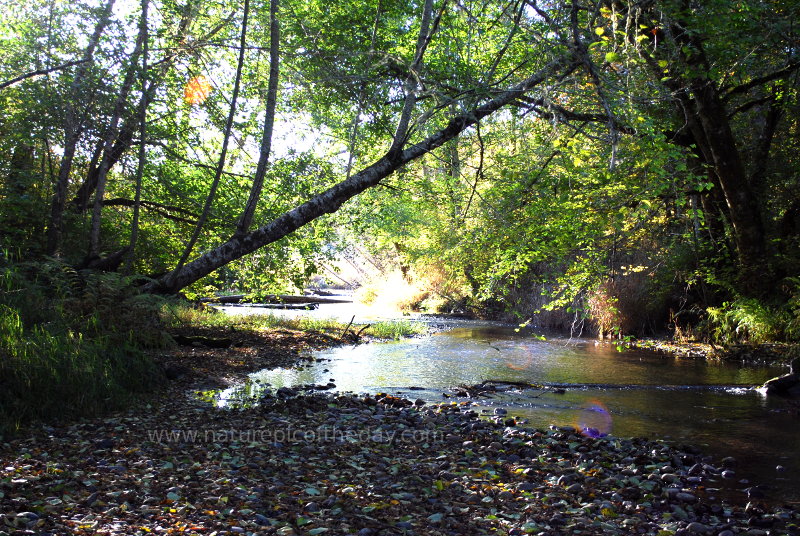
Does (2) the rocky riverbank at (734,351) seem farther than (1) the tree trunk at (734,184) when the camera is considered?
Yes

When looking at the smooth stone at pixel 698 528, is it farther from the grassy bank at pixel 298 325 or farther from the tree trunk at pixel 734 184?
the grassy bank at pixel 298 325

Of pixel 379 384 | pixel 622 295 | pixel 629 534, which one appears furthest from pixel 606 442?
pixel 622 295

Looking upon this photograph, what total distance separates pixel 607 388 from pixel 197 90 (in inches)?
402

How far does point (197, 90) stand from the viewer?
38.8ft

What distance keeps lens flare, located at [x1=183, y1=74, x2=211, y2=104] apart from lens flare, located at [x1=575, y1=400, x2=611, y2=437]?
965 centimetres

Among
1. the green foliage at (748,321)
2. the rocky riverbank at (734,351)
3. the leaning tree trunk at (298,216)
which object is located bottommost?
the rocky riverbank at (734,351)

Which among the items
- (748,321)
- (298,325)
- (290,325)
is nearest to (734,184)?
(748,321)

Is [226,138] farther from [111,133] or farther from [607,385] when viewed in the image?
[607,385]

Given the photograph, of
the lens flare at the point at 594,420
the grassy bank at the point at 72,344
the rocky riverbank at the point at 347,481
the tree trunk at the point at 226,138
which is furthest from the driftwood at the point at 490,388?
the tree trunk at the point at 226,138

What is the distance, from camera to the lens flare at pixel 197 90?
462 inches

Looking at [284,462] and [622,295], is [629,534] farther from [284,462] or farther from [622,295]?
[622,295]

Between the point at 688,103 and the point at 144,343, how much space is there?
11662 millimetres

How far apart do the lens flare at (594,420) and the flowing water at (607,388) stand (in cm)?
2

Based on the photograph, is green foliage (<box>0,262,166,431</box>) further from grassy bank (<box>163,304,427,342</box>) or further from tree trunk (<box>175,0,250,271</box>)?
grassy bank (<box>163,304,427,342</box>)
